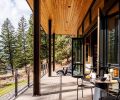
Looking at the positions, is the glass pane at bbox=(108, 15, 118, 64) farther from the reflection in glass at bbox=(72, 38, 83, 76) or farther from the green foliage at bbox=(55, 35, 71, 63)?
the green foliage at bbox=(55, 35, 71, 63)

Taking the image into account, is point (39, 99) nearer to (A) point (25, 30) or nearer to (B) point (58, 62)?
(B) point (58, 62)

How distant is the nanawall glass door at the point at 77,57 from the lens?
13656 millimetres

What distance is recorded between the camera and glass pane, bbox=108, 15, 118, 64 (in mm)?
5852

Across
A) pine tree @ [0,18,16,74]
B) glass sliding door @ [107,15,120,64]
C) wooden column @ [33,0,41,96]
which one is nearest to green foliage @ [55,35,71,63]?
pine tree @ [0,18,16,74]

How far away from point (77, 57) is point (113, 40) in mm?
8215

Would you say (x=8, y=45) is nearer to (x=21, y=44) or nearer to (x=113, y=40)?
(x=21, y=44)

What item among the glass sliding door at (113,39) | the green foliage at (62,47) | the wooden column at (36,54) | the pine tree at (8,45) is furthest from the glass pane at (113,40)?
the pine tree at (8,45)

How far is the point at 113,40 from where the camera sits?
241 inches

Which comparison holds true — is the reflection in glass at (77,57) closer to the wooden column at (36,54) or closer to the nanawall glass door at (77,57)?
the nanawall glass door at (77,57)

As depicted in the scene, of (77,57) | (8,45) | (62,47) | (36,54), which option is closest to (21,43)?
(8,45)

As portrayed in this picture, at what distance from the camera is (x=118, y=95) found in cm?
445

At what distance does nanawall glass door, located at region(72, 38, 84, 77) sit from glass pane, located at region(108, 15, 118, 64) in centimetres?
700

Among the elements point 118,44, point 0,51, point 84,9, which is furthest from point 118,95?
point 0,51

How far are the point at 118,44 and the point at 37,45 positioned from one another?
298 cm
